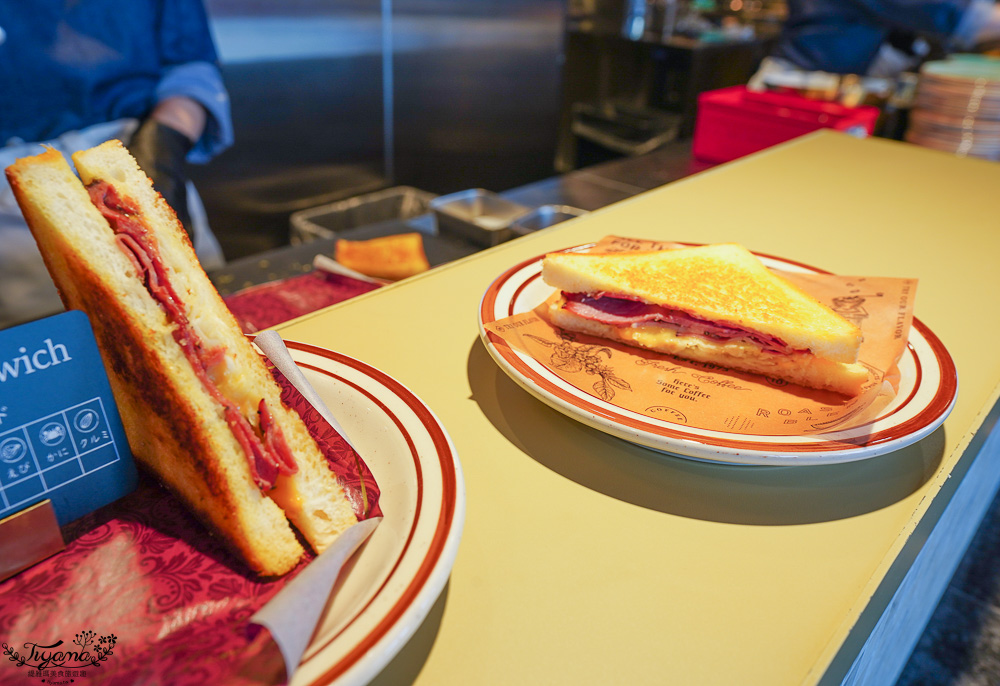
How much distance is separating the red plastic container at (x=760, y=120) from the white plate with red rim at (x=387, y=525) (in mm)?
2516

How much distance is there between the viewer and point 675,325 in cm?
92

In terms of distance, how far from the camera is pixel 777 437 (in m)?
0.71

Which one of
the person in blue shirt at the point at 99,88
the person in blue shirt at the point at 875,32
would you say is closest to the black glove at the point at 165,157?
the person in blue shirt at the point at 99,88

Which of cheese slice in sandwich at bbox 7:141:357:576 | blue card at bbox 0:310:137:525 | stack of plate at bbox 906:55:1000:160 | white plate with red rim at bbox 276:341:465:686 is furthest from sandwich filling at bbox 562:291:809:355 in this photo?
stack of plate at bbox 906:55:1000:160

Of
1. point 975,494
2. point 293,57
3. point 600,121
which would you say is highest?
point 293,57

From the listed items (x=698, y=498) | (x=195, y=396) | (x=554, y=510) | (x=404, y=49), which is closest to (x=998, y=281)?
(x=698, y=498)

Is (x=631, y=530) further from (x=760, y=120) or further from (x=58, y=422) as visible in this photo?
(x=760, y=120)

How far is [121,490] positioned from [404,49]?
4621 millimetres

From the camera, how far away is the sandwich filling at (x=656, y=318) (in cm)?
88

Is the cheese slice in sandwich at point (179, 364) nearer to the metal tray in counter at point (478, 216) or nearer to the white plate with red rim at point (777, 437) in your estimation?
the white plate with red rim at point (777, 437)

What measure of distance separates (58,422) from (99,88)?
2637mm

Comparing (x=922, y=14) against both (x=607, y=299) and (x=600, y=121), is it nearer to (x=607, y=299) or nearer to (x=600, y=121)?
(x=600, y=121)

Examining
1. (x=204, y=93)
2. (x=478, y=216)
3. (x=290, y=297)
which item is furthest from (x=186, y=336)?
(x=204, y=93)

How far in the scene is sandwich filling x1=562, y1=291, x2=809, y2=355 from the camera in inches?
34.5
